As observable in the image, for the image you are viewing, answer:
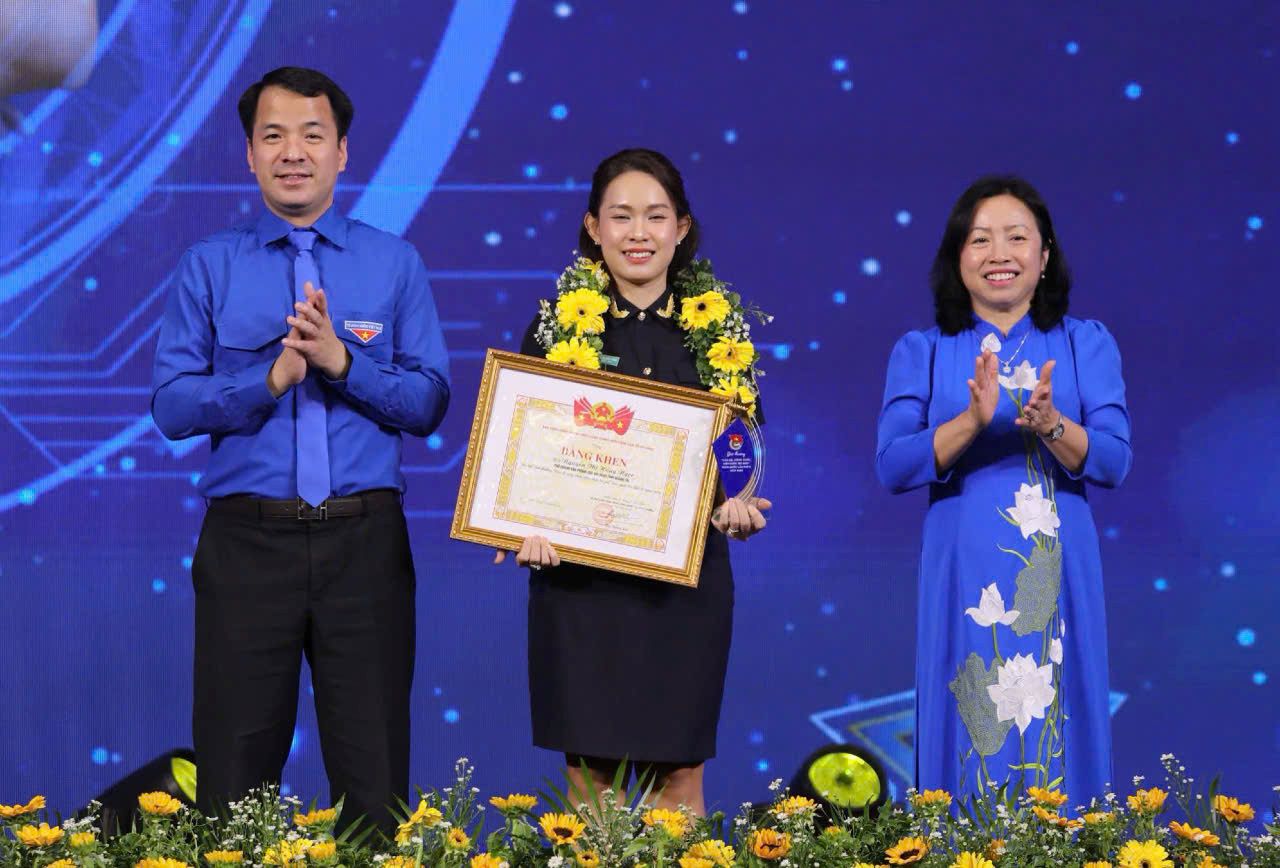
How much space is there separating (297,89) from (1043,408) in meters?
1.59

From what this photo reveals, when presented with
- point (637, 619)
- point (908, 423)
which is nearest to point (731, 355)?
point (908, 423)

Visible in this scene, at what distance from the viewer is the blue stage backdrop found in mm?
4449

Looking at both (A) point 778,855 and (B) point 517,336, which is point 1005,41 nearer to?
(B) point 517,336

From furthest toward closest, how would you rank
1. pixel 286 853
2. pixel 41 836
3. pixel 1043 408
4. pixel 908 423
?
pixel 908 423 → pixel 1043 408 → pixel 41 836 → pixel 286 853

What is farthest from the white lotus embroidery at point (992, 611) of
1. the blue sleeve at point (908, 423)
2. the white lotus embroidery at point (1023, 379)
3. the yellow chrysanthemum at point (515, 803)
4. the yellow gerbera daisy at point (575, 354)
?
the yellow chrysanthemum at point (515, 803)

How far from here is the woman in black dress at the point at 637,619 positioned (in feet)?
9.70

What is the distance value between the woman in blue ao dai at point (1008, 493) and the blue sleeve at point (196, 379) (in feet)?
4.17

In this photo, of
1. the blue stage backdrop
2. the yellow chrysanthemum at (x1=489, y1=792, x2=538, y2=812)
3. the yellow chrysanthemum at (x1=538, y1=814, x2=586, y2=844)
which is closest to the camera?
the yellow chrysanthemum at (x1=538, y1=814, x2=586, y2=844)

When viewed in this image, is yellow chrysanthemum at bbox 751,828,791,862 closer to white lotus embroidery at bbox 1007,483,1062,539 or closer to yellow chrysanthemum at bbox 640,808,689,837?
yellow chrysanthemum at bbox 640,808,689,837

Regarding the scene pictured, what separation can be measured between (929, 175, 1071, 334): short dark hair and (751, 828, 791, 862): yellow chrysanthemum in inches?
62.2

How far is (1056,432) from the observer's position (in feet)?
9.62

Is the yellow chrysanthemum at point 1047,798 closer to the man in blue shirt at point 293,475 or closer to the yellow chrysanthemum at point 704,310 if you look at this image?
the yellow chrysanthemum at point 704,310

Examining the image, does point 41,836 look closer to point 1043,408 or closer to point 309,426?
point 309,426

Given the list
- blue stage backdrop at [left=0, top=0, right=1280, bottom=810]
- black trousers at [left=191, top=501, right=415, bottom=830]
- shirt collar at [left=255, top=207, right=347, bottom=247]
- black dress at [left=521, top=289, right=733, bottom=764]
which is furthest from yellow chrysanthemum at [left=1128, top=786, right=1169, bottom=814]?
blue stage backdrop at [left=0, top=0, right=1280, bottom=810]
